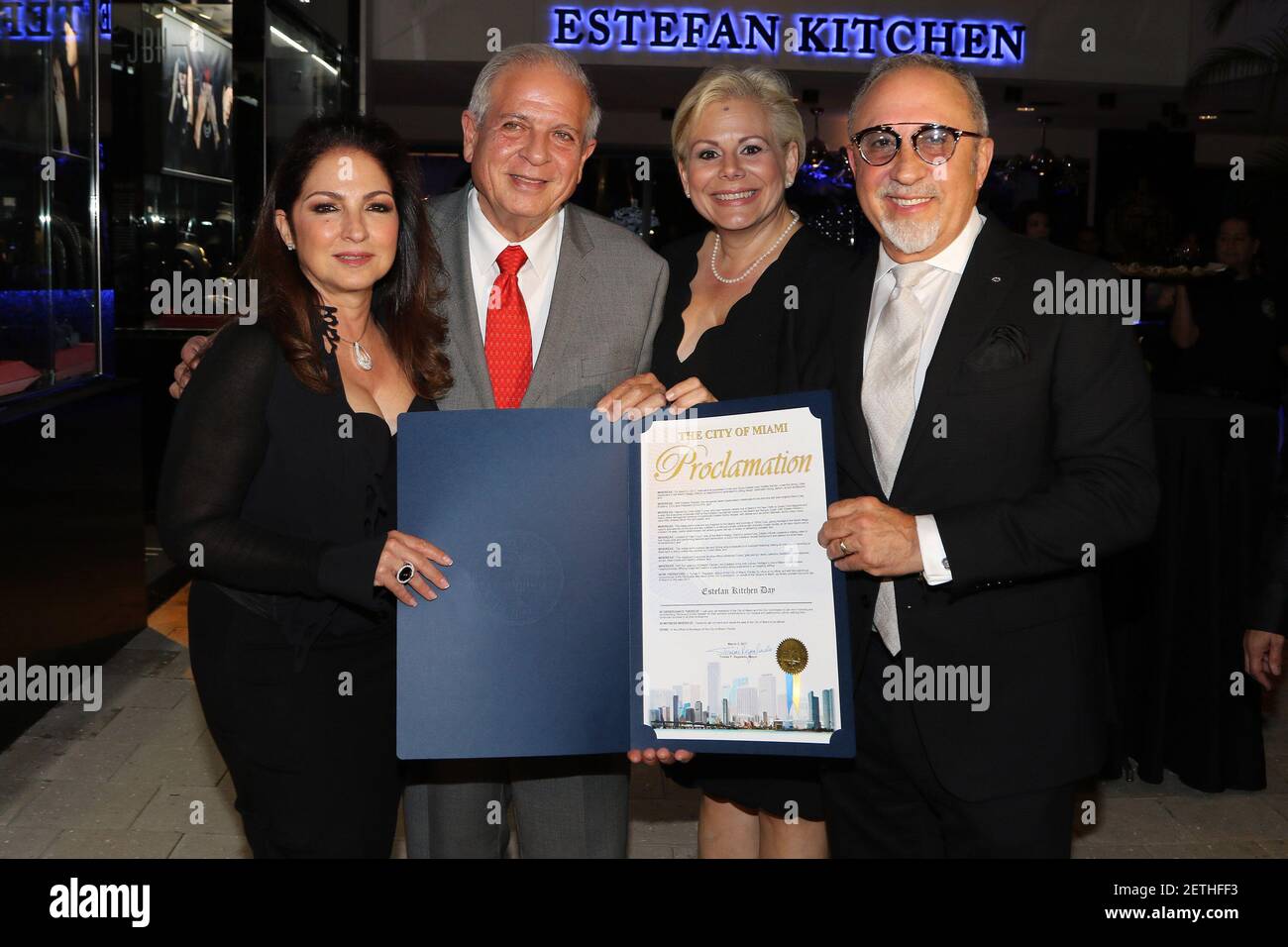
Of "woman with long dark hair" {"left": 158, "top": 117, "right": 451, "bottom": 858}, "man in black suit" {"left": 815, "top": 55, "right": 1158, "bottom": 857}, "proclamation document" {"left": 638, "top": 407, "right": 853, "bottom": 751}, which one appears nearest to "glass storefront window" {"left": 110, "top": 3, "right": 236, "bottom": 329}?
"woman with long dark hair" {"left": 158, "top": 117, "right": 451, "bottom": 858}

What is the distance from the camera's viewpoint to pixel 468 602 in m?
2.02

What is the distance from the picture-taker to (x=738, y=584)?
1.98m

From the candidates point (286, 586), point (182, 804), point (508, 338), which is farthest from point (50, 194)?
point (286, 586)

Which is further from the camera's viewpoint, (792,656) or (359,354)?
(359,354)

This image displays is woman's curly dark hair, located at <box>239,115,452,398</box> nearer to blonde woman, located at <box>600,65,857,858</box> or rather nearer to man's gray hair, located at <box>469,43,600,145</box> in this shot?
man's gray hair, located at <box>469,43,600,145</box>

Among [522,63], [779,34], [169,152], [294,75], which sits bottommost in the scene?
[522,63]

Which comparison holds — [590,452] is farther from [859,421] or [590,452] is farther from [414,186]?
[414,186]

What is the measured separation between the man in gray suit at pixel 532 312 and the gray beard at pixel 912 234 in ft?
1.92

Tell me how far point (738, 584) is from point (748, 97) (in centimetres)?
130

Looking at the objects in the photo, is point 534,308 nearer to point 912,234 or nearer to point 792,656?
point 912,234

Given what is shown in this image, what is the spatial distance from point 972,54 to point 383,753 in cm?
1041

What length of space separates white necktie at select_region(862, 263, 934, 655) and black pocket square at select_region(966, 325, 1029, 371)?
126 mm

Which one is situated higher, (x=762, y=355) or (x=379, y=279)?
(x=379, y=279)
